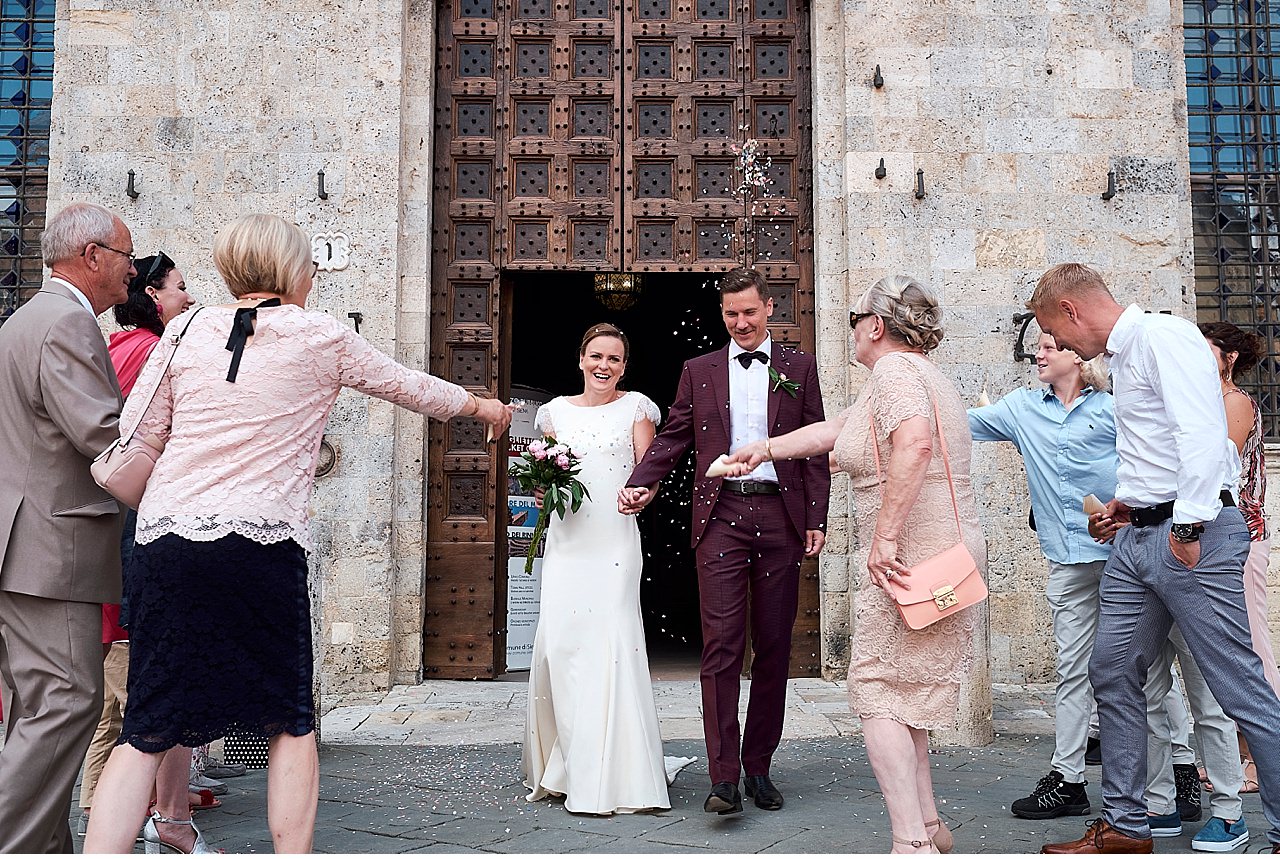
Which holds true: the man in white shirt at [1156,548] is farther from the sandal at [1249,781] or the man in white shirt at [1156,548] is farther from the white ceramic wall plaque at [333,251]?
the white ceramic wall plaque at [333,251]

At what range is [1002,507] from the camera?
26.9ft

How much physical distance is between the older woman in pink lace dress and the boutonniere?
98cm

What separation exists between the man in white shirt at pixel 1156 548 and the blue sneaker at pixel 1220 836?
0.37 metres

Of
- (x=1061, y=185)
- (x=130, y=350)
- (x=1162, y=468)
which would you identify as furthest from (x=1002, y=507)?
(x=130, y=350)

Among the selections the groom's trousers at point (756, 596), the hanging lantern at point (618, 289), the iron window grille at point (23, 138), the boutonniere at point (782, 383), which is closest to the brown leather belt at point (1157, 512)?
the groom's trousers at point (756, 596)

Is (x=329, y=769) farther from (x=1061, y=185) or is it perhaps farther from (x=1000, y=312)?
(x=1061, y=185)

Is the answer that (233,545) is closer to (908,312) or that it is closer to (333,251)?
(908,312)

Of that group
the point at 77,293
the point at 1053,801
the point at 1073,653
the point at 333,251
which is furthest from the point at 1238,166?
the point at 77,293

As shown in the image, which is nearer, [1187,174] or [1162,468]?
[1162,468]

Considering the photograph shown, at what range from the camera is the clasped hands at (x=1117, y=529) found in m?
3.64

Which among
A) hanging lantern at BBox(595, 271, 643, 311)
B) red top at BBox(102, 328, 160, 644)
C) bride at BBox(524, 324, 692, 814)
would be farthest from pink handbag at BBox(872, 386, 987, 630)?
hanging lantern at BBox(595, 271, 643, 311)

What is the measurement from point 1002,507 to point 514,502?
12.0 feet

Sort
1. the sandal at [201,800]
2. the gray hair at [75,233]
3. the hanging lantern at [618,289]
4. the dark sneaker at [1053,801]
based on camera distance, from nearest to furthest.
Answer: the gray hair at [75,233]
the dark sneaker at [1053,801]
the sandal at [201,800]
the hanging lantern at [618,289]

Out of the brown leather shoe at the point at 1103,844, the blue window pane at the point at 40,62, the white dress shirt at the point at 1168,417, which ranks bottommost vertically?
the brown leather shoe at the point at 1103,844
